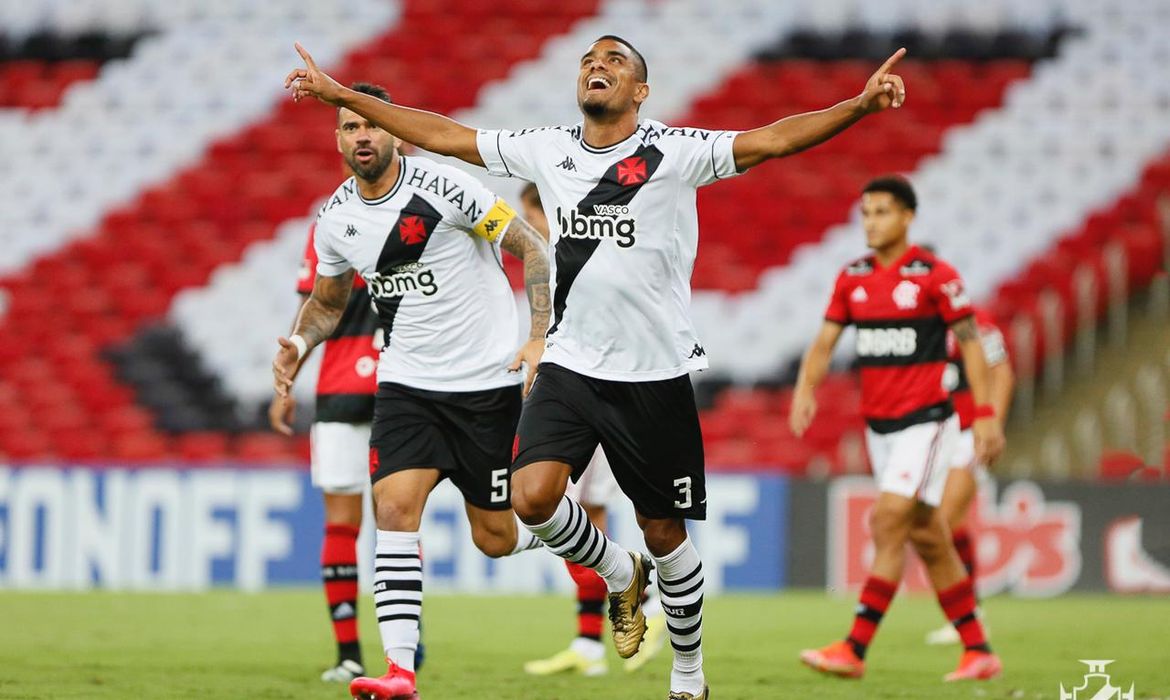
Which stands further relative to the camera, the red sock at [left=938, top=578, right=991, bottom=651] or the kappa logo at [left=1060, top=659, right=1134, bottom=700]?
the red sock at [left=938, top=578, right=991, bottom=651]

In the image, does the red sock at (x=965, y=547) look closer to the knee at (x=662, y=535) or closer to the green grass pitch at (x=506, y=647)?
the green grass pitch at (x=506, y=647)

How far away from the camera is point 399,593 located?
20.2 feet

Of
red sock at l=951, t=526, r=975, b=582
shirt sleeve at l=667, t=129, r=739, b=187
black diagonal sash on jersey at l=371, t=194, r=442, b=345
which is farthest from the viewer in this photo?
red sock at l=951, t=526, r=975, b=582

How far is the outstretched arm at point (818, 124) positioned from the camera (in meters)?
5.27

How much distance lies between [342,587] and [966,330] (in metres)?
3.19

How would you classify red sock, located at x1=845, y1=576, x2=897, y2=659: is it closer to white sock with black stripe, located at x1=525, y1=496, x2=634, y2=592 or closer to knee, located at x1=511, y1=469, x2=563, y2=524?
white sock with black stripe, located at x1=525, y1=496, x2=634, y2=592

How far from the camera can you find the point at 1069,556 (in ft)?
41.3

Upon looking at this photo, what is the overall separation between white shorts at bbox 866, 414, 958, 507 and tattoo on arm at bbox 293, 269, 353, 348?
112 inches

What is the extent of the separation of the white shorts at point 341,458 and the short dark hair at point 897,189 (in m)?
2.79

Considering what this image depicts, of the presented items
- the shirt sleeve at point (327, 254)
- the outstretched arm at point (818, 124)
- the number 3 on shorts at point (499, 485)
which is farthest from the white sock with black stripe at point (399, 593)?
the outstretched arm at point (818, 124)

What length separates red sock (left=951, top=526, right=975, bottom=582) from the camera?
388 inches

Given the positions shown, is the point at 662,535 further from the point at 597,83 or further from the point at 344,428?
the point at 344,428

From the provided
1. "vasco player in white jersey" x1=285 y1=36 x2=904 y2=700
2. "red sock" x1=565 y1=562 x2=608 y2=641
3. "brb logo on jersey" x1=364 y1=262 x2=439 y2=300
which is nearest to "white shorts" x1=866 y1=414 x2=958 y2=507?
"red sock" x1=565 y1=562 x2=608 y2=641

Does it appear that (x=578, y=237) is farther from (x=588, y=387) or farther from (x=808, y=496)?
(x=808, y=496)
